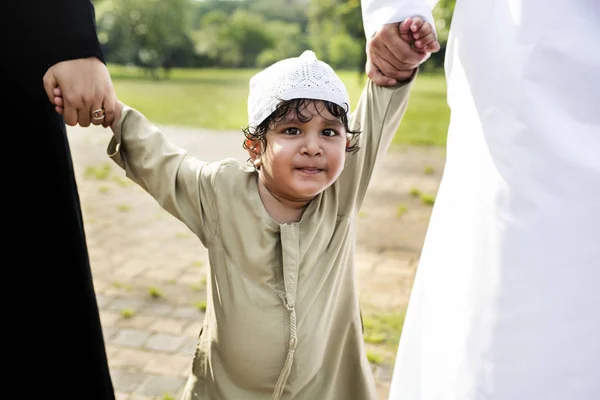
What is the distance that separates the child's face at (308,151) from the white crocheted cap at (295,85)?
0.04m

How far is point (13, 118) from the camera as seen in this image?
5.56ft

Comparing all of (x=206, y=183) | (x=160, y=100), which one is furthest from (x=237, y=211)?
(x=160, y=100)

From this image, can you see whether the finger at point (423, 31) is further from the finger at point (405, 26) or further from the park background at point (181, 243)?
the park background at point (181, 243)

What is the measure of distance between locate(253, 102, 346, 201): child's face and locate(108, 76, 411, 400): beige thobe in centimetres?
13

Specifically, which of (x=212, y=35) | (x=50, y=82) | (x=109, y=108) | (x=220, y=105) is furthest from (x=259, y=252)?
(x=212, y=35)

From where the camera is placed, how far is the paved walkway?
10.1 feet

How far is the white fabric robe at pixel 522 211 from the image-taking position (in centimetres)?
133

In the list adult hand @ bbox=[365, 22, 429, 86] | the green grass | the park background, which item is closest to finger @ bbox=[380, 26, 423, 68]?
adult hand @ bbox=[365, 22, 429, 86]

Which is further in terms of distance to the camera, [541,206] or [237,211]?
[237,211]

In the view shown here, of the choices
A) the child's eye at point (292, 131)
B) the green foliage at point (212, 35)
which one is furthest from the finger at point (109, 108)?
the green foliage at point (212, 35)

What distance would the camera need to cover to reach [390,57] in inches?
68.5

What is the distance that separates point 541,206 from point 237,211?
2.68ft

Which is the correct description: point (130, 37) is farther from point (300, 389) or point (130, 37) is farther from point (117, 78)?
point (300, 389)

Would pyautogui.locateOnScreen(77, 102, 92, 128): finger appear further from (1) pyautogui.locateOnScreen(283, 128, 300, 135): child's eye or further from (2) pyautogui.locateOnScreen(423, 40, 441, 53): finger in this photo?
(2) pyautogui.locateOnScreen(423, 40, 441, 53): finger
